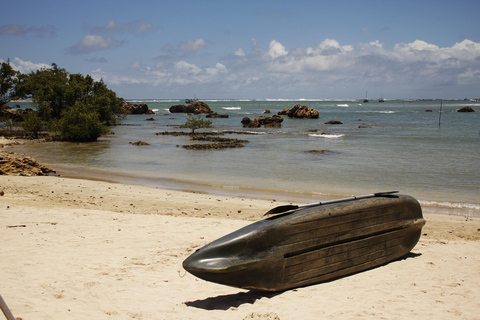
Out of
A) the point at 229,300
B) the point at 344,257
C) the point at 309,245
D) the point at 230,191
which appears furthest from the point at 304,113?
the point at 229,300

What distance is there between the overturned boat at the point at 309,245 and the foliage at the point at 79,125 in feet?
91.0

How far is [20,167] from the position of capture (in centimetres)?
1330

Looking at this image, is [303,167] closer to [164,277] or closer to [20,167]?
[20,167]

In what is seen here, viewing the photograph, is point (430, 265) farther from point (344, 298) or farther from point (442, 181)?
point (442, 181)

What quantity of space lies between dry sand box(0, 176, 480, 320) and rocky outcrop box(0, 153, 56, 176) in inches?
193

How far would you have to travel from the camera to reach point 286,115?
247 ft

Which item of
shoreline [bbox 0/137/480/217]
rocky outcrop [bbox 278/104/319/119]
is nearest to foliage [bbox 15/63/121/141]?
shoreline [bbox 0/137/480/217]

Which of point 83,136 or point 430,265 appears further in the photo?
point 83,136

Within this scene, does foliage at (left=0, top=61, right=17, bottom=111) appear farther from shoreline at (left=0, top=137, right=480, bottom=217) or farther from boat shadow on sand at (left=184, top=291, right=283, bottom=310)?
boat shadow on sand at (left=184, top=291, right=283, bottom=310)

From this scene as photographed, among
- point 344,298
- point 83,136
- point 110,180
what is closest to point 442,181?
point 344,298

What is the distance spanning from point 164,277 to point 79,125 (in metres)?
27.2

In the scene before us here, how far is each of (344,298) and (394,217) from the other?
1.93 meters

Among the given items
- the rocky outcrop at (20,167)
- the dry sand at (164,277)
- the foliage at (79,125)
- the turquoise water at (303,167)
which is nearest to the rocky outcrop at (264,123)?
the turquoise water at (303,167)

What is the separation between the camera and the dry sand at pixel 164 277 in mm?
4188
